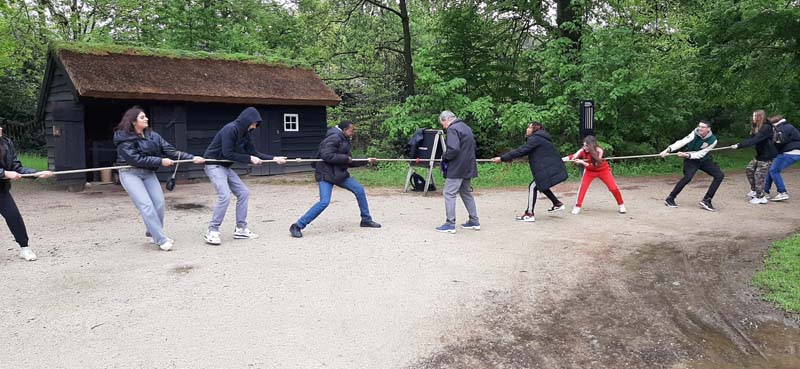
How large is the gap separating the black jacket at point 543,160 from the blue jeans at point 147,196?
5.06 metres

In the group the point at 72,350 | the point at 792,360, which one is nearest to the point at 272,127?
the point at 72,350

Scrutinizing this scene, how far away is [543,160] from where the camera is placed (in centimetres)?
932

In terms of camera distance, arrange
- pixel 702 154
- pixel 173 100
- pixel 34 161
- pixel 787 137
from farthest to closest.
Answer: pixel 34 161 < pixel 173 100 < pixel 787 137 < pixel 702 154

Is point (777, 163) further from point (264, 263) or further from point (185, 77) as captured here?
point (185, 77)

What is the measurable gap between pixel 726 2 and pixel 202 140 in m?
14.2

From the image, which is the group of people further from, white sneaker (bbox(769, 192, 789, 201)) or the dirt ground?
the dirt ground

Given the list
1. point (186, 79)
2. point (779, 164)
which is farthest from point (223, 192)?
point (779, 164)

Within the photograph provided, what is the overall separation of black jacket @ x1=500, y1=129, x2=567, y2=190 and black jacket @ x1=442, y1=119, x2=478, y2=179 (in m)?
1.00

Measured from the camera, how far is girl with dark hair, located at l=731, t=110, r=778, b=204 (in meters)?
10.6

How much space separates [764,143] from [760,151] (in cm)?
18

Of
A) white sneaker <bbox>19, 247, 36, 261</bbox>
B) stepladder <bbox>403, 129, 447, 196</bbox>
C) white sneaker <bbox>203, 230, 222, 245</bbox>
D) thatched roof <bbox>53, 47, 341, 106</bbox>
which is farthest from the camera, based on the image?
thatched roof <bbox>53, 47, 341, 106</bbox>

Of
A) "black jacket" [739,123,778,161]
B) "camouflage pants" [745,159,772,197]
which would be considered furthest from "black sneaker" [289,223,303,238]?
"camouflage pants" [745,159,772,197]

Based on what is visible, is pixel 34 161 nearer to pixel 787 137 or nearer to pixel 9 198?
pixel 9 198

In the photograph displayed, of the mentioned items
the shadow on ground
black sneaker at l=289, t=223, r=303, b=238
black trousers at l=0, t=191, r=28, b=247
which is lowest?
the shadow on ground
